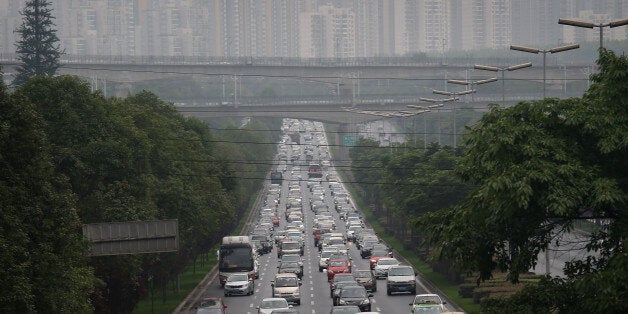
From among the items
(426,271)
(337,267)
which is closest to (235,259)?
(337,267)

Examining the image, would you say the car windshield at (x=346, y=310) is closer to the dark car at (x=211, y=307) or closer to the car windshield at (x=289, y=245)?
the dark car at (x=211, y=307)

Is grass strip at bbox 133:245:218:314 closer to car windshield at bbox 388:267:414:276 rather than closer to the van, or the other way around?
the van

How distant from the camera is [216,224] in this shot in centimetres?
7275

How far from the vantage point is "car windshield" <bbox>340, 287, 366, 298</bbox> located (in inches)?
2111

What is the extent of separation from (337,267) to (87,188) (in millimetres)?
24014

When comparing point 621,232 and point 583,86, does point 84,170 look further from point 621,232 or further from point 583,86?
point 583,86

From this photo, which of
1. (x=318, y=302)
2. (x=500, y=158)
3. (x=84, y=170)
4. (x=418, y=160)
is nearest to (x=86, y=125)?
(x=84, y=170)

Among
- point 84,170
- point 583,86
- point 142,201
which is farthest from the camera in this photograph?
point 583,86

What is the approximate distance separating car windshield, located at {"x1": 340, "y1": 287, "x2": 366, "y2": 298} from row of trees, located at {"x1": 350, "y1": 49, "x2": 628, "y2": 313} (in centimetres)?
2464

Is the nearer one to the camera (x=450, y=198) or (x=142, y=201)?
(x=142, y=201)

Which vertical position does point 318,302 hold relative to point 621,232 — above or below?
below

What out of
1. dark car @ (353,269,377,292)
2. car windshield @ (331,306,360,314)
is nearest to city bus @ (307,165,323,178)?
dark car @ (353,269,377,292)

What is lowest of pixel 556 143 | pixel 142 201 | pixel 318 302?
pixel 318 302

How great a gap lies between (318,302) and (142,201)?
10986mm
